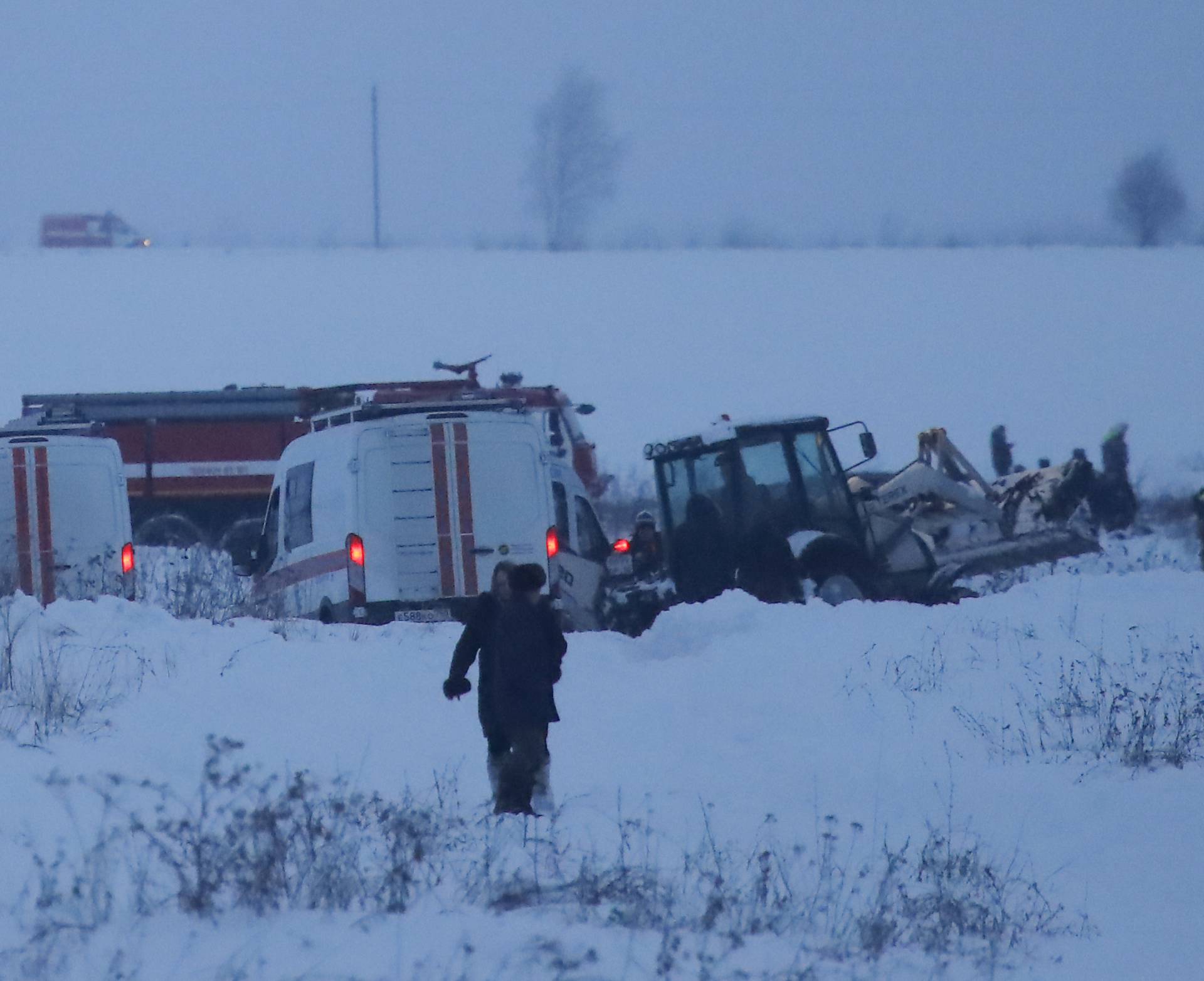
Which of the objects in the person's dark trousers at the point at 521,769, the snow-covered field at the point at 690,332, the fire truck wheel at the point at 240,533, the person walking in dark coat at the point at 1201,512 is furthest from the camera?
the snow-covered field at the point at 690,332

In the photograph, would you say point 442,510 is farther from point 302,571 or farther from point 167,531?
point 167,531

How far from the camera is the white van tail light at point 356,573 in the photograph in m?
15.3

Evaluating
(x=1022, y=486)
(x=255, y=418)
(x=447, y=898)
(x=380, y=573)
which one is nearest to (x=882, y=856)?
(x=447, y=898)

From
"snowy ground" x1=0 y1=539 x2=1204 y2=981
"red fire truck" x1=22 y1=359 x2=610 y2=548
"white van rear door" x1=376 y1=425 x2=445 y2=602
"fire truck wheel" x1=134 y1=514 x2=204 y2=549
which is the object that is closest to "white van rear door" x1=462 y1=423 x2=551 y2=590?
"white van rear door" x1=376 y1=425 x2=445 y2=602

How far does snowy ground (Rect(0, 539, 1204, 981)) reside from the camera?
625 cm

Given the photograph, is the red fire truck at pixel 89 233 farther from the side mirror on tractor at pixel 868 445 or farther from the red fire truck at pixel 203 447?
the side mirror on tractor at pixel 868 445

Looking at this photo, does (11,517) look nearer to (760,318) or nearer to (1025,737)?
(1025,737)

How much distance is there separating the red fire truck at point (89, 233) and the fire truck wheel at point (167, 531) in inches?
1433

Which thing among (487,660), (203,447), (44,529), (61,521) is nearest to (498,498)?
(61,521)

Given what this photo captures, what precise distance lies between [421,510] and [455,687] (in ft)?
21.6

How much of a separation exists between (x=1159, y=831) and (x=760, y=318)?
43.2 metres

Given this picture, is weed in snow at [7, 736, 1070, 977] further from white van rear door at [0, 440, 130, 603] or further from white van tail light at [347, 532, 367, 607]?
white van rear door at [0, 440, 130, 603]

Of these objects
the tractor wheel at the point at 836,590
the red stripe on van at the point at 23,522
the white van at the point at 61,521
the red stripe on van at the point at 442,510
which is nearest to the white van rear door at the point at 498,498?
the red stripe on van at the point at 442,510

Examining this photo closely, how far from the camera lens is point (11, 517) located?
1622cm
